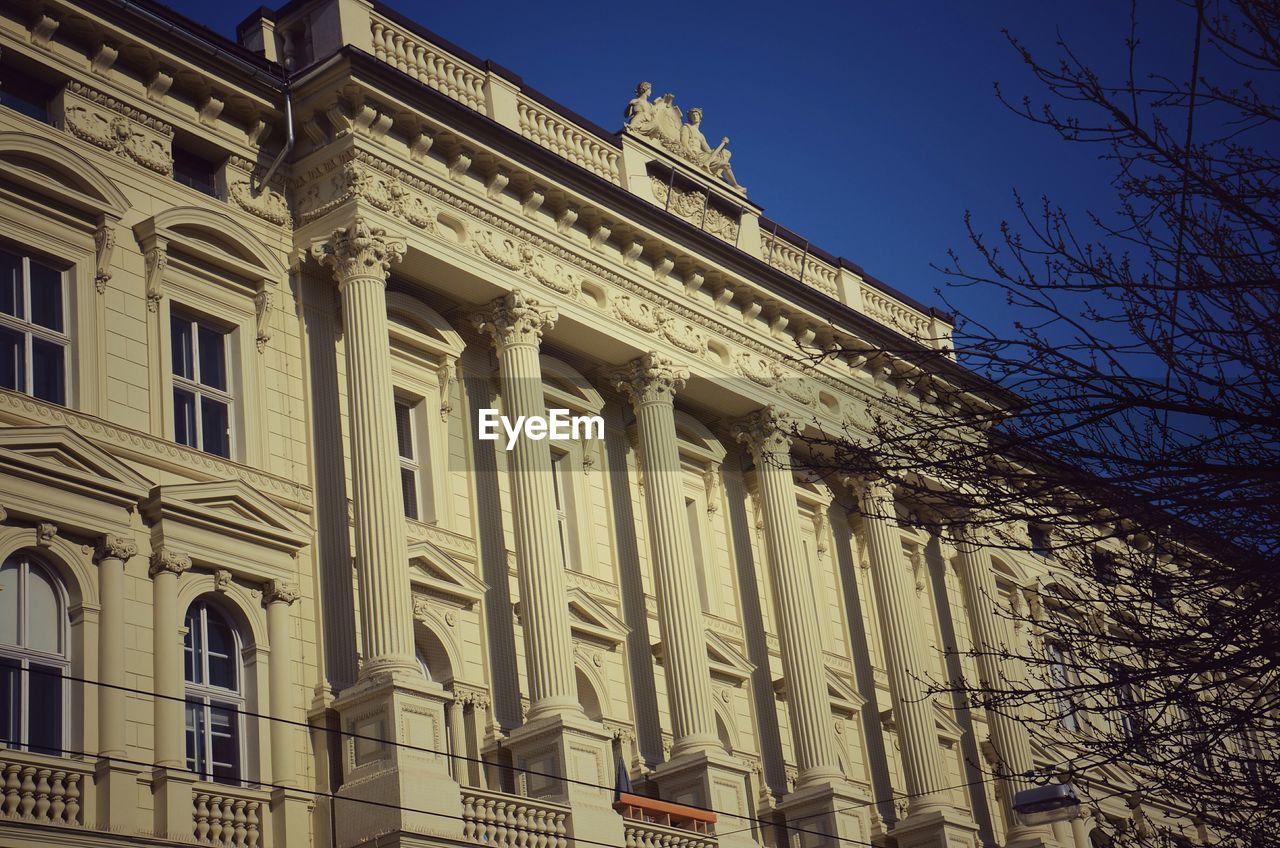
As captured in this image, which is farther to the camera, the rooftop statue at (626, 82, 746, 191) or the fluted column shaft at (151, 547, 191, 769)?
the rooftop statue at (626, 82, 746, 191)

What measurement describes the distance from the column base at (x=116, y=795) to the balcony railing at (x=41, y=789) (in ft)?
0.51

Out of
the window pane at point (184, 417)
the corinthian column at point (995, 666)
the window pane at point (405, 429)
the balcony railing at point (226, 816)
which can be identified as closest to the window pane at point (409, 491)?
the window pane at point (405, 429)

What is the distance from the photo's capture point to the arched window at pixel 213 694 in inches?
789

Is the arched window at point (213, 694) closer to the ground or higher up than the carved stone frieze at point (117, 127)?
closer to the ground

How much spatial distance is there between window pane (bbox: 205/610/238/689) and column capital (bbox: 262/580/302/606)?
2.09 ft

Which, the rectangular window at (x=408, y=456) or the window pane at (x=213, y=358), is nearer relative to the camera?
the window pane at (x=213, y=358)

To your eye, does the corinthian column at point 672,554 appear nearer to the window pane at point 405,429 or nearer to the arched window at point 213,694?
the window pane at point 405,429

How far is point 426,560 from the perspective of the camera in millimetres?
24062

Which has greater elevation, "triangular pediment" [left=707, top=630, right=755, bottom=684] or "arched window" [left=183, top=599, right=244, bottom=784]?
"triangular pediment" [left=707, top=630, right=755, bottom=684]

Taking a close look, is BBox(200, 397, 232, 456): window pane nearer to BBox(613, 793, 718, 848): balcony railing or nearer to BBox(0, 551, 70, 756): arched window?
BBox(0, 551, 70, 756): arched window

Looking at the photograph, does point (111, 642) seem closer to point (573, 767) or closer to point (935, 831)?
point (573, 767)

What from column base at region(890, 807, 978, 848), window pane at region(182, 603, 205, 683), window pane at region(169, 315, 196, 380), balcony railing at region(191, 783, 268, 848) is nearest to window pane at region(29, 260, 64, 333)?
window pane at region(169, 315, 196, 380)

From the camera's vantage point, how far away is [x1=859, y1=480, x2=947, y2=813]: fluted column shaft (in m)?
30.2

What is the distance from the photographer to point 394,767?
20.0 metres
